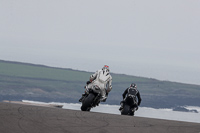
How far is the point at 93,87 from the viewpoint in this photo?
50.6 feet

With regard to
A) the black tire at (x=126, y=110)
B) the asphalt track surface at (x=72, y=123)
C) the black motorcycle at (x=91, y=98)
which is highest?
the black motorcycle at (x=91, y=98)

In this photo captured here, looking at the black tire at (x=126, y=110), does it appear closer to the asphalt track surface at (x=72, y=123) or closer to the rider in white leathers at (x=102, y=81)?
the rider in white leathers at (x=102, y=81)

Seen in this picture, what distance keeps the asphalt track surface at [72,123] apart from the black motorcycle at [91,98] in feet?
6.13

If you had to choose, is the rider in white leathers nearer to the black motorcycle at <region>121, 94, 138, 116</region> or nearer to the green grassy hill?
the black motorcycle at <region>121, 94, 138, 116</region>

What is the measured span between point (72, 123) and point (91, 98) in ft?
14.6

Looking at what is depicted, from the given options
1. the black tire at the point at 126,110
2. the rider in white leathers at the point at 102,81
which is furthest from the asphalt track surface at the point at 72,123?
the black tire at the point at 126,110

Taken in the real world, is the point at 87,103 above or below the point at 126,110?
above

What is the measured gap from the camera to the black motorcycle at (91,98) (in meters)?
14.9

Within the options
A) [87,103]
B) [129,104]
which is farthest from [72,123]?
[129,104]

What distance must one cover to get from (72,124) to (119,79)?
7009 cm

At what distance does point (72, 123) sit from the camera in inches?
421

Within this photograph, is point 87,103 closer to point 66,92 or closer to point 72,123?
point 72,123

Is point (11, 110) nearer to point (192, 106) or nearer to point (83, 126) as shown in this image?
point (83, 126)

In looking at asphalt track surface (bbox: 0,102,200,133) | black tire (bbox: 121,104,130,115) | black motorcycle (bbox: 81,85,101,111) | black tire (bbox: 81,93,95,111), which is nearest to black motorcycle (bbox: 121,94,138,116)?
black tire (bbox: 121,104,130,115)
